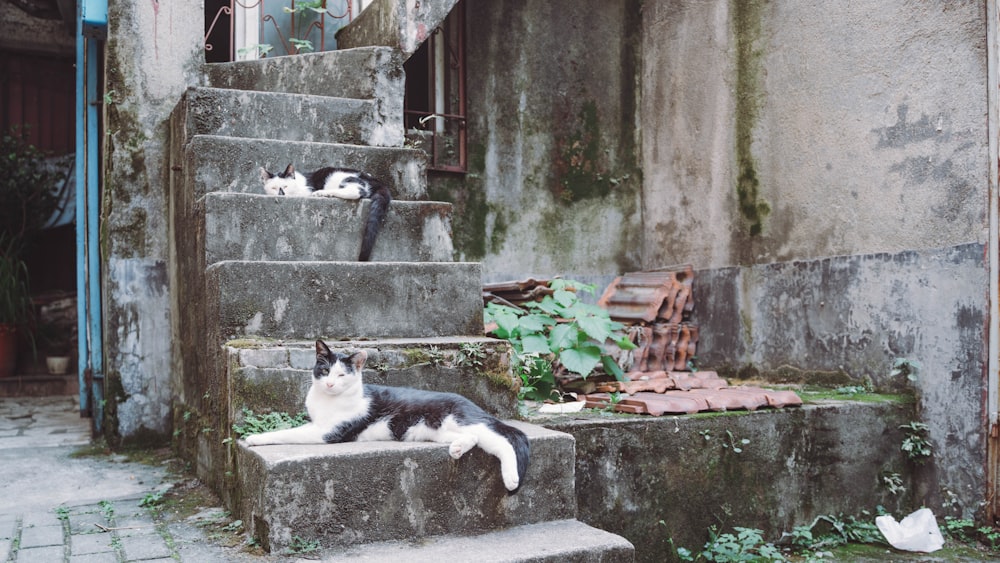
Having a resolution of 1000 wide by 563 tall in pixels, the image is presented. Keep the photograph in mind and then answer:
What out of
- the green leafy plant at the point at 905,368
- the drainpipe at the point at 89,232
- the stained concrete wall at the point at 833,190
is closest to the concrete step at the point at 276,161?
the drainpipe at the point at 89,232

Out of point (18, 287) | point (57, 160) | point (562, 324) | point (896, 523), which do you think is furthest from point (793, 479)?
point (57, 160)

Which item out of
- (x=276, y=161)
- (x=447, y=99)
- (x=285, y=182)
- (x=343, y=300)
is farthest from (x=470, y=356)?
(x=447, y=99)

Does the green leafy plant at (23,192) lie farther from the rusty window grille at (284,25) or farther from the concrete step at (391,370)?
the concrete step at (391,370)

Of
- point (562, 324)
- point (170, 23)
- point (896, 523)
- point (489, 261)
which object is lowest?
point (896, 523)

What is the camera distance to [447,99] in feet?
20.3

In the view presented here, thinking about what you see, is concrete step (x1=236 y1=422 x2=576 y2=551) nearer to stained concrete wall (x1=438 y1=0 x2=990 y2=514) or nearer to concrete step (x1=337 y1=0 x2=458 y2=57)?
stained concrete wall (x1=438 y1=0 x2=990 y2=514)

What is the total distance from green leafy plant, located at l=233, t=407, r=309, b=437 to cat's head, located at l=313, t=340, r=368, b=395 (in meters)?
0.27

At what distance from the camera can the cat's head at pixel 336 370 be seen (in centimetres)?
283

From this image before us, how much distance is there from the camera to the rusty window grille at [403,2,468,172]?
20.0ft

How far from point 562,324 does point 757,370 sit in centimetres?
178

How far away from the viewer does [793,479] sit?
4.18 m

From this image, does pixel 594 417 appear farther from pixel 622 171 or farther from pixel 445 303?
pixel 622 171

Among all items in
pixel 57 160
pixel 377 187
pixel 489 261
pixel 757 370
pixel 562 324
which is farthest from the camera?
pixel 57 160

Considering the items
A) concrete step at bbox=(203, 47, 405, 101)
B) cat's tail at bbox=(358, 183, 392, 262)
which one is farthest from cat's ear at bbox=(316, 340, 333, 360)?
concrete step at bbox=(203, 47, 405, 101)
